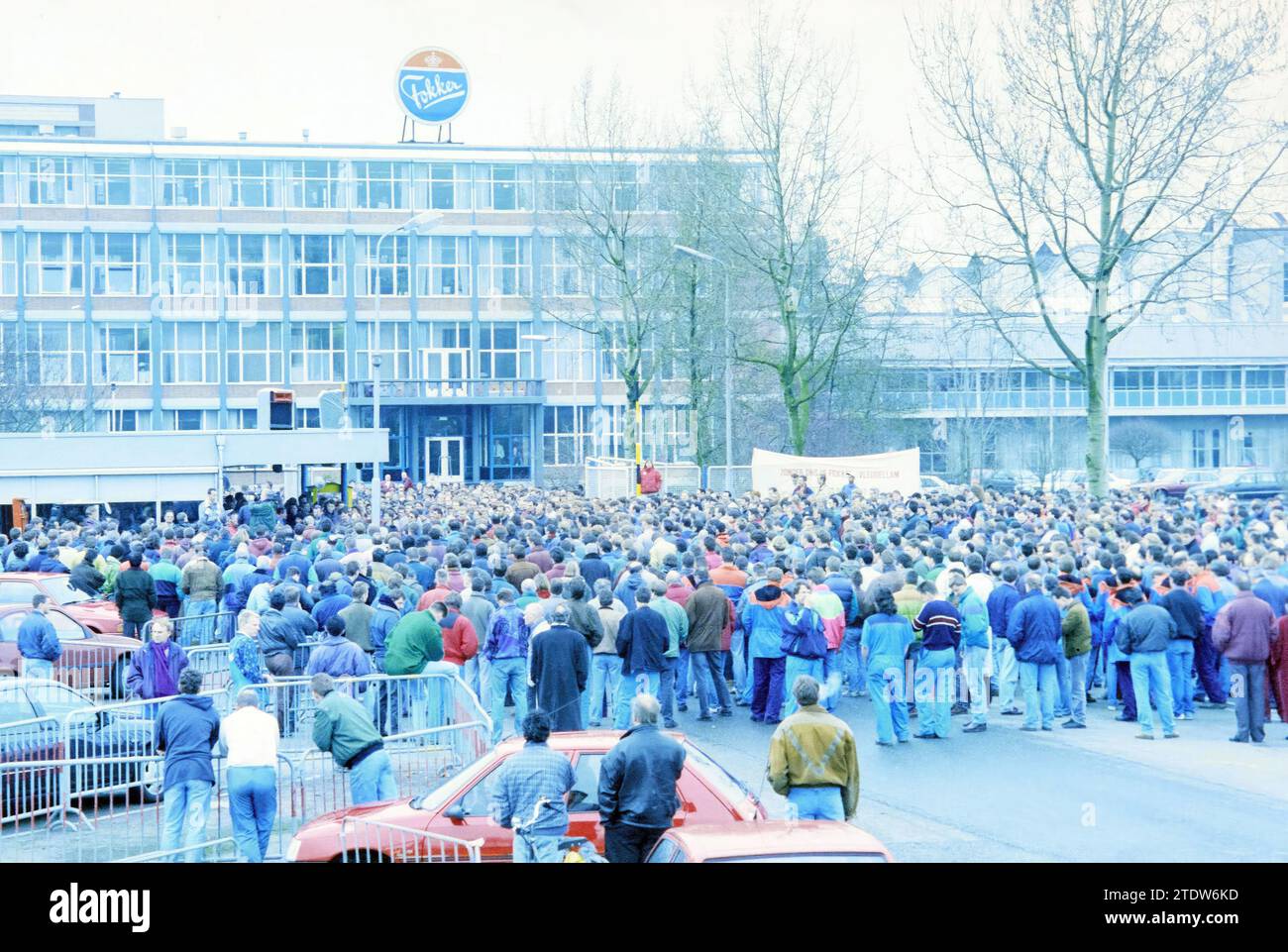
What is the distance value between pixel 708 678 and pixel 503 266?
43.5 meters

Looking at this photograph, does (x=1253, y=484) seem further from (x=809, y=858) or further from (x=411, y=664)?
(x=411, y=664)

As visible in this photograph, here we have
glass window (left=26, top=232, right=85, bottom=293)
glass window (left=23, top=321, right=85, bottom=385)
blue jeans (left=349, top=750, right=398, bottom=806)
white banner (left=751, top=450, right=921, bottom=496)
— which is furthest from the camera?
glass window (left=26, top=232, right=85, bottom=293)

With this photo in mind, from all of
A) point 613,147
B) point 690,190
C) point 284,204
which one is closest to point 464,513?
point 613,147

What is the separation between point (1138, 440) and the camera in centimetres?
1902

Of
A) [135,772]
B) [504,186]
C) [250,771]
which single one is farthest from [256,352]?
[250,771]

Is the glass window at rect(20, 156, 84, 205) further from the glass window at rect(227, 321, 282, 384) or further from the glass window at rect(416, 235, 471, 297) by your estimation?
the glass window at rect(416, 235, 471, 297)

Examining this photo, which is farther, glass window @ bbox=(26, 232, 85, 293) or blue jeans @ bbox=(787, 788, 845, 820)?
glass window @ bbox=(26, 232, 85, 293)

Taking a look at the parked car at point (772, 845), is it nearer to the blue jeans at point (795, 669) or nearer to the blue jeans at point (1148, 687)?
the blue jeans at point (795, 669)

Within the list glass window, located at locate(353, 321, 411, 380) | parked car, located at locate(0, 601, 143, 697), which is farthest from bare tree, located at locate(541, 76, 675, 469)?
parked car, located at locate(0, 601, 143, 697)

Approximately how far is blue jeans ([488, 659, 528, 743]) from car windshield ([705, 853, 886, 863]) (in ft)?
27.1

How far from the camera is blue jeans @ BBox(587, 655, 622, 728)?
1384 centimetres


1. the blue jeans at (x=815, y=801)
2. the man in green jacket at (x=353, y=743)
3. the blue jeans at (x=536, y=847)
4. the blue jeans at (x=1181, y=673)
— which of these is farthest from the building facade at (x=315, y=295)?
the blue jeans at (x=536, y=847)
